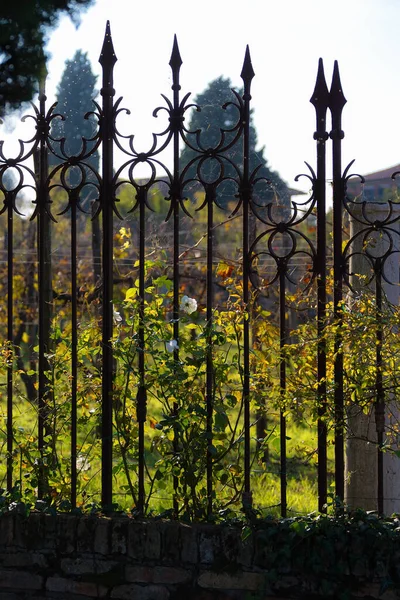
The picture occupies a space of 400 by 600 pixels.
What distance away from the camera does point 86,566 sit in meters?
3.41

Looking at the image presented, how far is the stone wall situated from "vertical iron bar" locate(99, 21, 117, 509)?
0.89ft

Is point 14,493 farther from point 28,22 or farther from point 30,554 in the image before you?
point 28,22

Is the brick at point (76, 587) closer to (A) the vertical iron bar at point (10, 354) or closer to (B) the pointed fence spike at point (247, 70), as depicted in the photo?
(A) the vertical iron bar at point (10, 354)

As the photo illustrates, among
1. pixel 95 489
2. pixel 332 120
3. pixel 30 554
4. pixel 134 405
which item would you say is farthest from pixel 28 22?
pixel 95 489

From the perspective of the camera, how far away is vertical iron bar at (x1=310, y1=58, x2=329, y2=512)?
3496mm

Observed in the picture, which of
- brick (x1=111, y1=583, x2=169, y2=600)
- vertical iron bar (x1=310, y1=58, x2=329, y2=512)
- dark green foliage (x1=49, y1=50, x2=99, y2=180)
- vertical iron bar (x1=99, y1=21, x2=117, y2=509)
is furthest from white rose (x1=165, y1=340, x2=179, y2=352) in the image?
dark green foliage (x1=49, y1=50, x2=99, y2=180)

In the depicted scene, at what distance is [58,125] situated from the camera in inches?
277

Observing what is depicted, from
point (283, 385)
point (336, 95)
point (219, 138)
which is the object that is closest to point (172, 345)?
point (283, 385)

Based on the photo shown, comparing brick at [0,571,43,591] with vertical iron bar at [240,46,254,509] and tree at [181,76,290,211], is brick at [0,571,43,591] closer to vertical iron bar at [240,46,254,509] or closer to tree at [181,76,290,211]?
vertical iron bar at [240,46,254,509]

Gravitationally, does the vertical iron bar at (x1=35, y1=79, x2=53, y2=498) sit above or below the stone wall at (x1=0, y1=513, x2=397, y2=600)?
above

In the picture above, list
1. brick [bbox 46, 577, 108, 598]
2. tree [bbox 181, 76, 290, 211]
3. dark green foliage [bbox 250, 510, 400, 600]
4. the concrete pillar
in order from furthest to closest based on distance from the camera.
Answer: tree [bbox 181, 76, 290, 211]
the concrete pillar
brick [bbox 46, 577, 108, 598]
dark green foliage [bbox 250, 510, 400, 600]

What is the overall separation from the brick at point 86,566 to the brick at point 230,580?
0.40 metres

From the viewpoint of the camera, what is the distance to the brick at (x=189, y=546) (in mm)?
3312

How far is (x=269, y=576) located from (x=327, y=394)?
83cm
